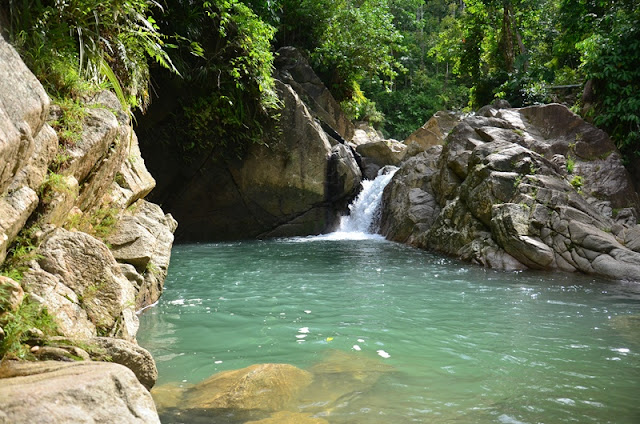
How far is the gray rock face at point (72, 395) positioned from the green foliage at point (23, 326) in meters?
0.13

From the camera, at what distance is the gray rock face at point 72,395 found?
216 centimetres

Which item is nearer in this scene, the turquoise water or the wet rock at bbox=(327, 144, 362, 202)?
the turquoise water

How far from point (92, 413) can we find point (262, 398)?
1.77 meters

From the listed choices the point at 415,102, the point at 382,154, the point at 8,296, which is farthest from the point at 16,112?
the point at 415,102

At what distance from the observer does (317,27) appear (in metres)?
20.2

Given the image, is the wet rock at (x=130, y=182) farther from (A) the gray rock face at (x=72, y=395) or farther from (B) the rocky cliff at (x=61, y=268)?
(A) the gray rock face at (x=72, y=395)

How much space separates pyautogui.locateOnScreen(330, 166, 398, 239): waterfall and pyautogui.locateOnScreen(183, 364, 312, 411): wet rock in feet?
38.4

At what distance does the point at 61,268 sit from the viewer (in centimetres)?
383

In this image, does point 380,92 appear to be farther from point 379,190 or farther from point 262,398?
point 262,398

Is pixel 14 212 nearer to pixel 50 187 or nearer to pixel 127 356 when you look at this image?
pixel 50 187

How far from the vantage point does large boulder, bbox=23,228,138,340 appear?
3.55 metres

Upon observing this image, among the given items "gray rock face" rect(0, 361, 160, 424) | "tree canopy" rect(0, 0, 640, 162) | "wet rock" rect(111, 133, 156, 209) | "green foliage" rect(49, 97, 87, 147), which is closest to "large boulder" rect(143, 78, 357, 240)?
"tree canopy" rect(0, 0, 640, 162)

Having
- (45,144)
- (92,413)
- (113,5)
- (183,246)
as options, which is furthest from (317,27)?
(92,413)

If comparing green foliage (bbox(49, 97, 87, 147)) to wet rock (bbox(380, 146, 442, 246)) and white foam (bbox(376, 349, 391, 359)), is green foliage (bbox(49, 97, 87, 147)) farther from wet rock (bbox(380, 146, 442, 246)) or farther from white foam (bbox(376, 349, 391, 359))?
wet rock (bbox(380, 146, 442, 246))
